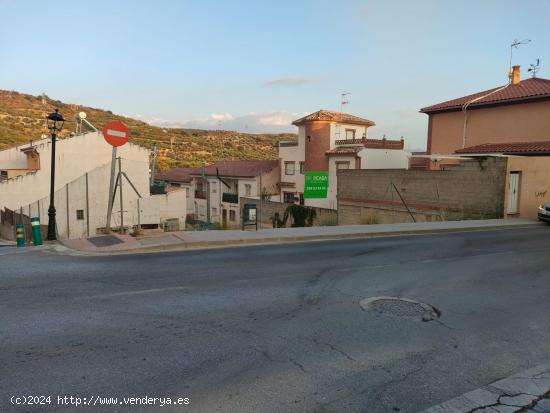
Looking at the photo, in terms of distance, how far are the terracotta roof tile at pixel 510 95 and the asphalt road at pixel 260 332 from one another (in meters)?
22.9

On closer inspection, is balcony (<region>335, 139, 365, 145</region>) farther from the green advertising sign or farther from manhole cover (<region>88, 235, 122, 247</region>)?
manhole cover (<region>88, 235, 122, 247</region>)

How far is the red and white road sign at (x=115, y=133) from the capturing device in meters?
12.3

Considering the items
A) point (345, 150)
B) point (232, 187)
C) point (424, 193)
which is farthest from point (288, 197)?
point (424, 193)

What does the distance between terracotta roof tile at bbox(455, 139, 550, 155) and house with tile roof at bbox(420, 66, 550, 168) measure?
0.78 meters

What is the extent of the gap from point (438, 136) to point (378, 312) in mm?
31564

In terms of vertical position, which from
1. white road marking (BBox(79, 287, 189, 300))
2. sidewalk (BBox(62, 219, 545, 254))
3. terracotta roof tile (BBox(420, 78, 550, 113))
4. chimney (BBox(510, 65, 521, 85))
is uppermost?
chimney (BBox(510, 65, 521, 85))

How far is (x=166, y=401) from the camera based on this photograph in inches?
145

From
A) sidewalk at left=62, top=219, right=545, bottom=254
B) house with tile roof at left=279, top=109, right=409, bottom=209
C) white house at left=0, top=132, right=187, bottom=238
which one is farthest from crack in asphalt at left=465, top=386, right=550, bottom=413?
house with tile roof at left=279, top=109, right=409, bottom=209

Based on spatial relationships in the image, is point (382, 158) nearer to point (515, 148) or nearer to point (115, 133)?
point (515, 148)

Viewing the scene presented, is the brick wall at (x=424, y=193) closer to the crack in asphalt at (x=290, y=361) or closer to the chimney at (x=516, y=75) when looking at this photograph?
the chimney at (x=516, y=75)

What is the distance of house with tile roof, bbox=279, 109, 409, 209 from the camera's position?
135 ft

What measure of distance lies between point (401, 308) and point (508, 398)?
2637 mm

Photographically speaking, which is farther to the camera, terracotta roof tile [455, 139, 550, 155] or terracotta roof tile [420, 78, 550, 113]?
terracotta roof tile [420, 78, 550, 113]

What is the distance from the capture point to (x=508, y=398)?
3.89 m
